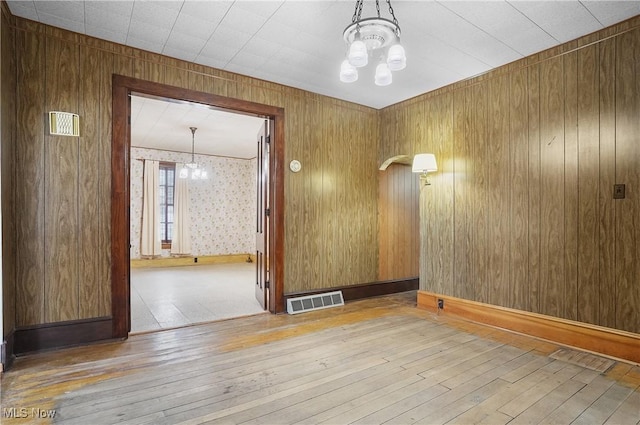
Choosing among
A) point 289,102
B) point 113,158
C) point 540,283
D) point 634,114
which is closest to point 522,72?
point 634,114

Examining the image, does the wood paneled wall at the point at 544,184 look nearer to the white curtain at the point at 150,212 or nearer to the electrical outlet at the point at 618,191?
the electrical outlet at the point at 618,191

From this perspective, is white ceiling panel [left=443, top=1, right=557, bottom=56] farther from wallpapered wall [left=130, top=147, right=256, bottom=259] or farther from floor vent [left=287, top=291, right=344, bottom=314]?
wallpapered wall [left=130, top=147, right=256, bottom=259]

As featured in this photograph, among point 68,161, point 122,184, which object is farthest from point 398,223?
point 68,161

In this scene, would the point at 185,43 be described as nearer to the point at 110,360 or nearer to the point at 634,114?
the point at 110,360

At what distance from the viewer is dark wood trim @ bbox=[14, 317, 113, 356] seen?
2.94m

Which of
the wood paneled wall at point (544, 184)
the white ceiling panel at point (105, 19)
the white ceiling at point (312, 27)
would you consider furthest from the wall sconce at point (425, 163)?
the white ceiling panel at point (105, 19)

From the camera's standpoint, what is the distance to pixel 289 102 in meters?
4.50

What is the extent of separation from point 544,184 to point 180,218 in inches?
314

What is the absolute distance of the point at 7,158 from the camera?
9.08 ft

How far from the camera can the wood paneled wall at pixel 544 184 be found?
296 cm

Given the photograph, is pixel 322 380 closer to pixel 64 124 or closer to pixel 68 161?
pixel 68 161

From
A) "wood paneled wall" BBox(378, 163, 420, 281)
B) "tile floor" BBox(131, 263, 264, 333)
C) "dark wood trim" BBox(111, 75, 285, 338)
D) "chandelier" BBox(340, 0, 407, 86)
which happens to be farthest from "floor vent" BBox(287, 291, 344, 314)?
"chandelier" BBox(340, 0, 407, 86)

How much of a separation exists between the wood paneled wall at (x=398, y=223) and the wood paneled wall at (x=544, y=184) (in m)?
0.87

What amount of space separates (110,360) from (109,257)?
0.99 metres
